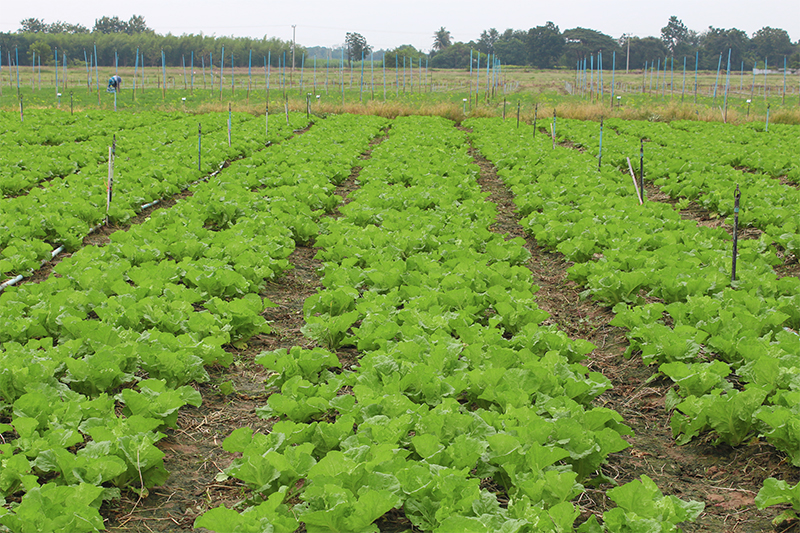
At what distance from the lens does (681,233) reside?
339 inches

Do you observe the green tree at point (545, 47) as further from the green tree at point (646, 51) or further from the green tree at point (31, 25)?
the green tree at point (31, 25)

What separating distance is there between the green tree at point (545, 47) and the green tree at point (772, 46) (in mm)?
33949

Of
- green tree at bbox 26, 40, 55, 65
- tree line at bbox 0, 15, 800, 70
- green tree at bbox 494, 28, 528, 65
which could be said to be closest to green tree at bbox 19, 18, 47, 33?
tree line at bbox 0, 15, 800, 70

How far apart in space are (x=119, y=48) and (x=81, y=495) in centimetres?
9805

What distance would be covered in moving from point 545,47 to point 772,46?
4195cm

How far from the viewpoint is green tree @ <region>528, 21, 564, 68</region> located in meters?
100

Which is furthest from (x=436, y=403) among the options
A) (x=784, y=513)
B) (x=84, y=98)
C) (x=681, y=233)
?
(x=84, y=98)

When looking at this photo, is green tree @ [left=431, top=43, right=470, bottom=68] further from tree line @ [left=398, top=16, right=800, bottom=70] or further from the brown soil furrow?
the brown soil furrow

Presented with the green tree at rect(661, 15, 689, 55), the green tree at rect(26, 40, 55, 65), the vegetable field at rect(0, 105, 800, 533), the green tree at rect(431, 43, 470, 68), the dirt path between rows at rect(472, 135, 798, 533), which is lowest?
the dirt path between rows at rect(472, 135, 798, 533)

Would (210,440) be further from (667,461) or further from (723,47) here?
(723,47)

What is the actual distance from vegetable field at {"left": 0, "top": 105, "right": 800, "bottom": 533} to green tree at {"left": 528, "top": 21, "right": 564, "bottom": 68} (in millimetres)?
97494

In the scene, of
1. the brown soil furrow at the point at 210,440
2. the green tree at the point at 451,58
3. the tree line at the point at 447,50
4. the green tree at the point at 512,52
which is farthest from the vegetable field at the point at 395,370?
the green tree at the point at 512,52

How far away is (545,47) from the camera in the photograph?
100750 millimetres

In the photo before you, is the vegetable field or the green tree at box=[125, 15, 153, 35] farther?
the green tree at box=[125, 15, 153, 35]
